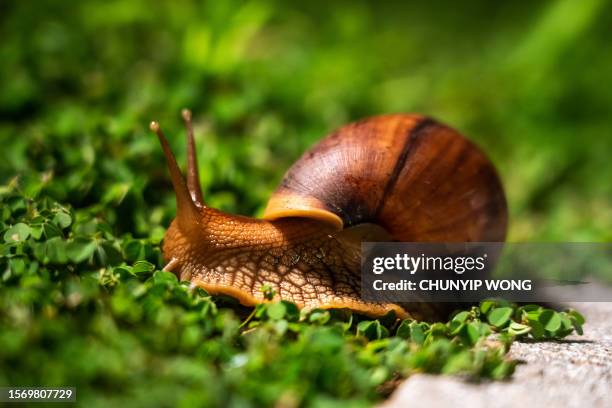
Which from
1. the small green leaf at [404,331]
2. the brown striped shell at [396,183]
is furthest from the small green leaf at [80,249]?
the small green leaf at [404,331]

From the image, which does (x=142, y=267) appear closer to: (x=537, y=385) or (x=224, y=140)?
(x=537, y=385)

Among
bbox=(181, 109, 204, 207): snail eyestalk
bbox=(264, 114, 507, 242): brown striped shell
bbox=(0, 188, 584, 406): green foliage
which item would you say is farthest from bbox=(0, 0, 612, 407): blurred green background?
bbox=(264, 114, 507, 242): brown striped shell

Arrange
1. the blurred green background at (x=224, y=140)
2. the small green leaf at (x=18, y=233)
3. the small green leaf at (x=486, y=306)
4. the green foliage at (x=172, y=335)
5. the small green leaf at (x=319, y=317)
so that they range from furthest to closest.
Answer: the small green leaf at (x=486, y=306) → the small green leaf at (x=18, y=233) → the small green leaf at (x=319, y=317) → the blurred green background at (x=224, y=140) → the green foliage at (x=172, y=335)

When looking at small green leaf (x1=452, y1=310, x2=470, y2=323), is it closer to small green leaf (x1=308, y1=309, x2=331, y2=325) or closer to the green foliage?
the green foliage

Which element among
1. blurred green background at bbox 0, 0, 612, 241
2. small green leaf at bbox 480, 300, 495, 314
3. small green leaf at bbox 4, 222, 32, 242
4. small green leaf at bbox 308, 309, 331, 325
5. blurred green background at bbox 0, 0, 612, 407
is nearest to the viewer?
blurred green background at bbox 0, 0, 612, 407

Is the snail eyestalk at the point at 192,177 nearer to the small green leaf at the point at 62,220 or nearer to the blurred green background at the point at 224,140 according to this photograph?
the blurred green background at the point at 224,140

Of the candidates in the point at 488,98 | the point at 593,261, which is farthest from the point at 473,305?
the point at 488,98
